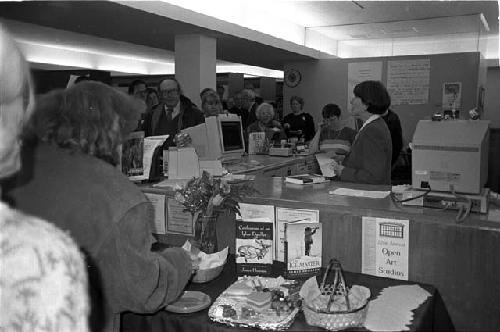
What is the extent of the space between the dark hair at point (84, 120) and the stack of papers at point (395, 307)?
86 cm

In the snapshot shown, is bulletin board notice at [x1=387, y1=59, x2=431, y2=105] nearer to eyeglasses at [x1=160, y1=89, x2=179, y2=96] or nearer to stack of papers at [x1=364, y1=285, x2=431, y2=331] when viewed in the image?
eyeglasses at [x1=160, y1=89, x2=179, y2=96]

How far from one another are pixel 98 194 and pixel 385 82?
674 cm

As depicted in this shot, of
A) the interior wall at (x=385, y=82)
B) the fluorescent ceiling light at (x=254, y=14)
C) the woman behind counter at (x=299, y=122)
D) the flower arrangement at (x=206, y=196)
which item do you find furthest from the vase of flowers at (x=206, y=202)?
the interior wall at (x=385, y=82)

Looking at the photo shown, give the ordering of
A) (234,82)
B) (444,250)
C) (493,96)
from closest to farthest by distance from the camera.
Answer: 1. (444,250)
2. (493,96)
3. (234,82)

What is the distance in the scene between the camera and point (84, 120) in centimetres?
120

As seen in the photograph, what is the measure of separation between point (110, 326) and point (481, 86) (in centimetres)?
705

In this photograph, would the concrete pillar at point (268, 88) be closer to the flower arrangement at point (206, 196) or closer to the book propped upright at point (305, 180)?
the book propped upright at point (305, 180)

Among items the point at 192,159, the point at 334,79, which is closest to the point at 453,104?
the point at 334,79

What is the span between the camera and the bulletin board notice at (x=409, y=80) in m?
6.96

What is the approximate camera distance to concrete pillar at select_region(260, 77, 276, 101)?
1430cm

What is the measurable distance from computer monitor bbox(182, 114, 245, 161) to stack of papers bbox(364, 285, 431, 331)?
165 centimetres

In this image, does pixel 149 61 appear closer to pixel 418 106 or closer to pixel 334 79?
pixel 334 79

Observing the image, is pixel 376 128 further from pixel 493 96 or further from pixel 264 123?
pixel 493 96

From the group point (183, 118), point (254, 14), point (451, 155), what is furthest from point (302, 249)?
point (254, 14)
